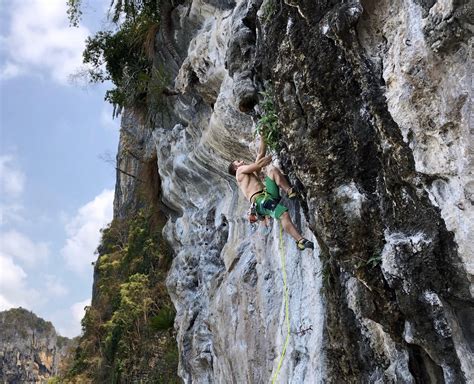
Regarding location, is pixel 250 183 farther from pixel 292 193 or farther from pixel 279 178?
pixel 292 193

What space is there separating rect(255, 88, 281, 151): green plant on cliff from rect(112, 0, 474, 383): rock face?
0.15 meters

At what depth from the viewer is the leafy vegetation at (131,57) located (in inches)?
481

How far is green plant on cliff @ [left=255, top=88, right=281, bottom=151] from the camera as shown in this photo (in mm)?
5723

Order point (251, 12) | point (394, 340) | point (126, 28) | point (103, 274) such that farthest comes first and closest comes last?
point (103, 274)
point (126, 28)
point (251, 12)
point (394, 340)

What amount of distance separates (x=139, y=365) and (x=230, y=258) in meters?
8.09

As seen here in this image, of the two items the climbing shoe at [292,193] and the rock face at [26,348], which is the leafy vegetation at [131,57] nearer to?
the climbing shoe at [292,193]

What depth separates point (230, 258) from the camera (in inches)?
331

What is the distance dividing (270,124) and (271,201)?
35.8 inches

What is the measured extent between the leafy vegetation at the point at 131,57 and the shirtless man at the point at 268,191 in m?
6.01

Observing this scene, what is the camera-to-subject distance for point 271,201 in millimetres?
6156

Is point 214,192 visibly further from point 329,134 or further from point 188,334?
point 329,134

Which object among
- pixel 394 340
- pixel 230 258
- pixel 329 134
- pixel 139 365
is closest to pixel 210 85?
pixel 230 258

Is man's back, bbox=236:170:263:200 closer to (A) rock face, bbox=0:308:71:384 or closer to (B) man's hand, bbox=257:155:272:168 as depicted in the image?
(B) man's hand, bbox=257:155:272:168

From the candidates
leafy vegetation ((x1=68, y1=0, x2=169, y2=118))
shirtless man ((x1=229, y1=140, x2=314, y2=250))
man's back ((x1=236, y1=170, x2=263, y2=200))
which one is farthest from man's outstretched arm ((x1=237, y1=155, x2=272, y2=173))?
leafy vegetation ((x1=68, y1=0, x2=169, y2=118))
